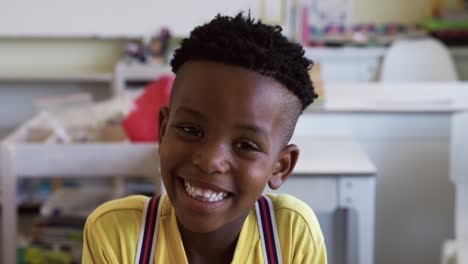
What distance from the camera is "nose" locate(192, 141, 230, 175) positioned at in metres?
0.83

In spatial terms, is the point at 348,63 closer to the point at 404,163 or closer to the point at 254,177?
the point at 404,163

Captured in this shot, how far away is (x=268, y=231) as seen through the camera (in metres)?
1.01

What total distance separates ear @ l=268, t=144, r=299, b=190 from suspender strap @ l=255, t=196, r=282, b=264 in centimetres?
7

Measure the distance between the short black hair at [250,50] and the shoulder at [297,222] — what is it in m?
0.17

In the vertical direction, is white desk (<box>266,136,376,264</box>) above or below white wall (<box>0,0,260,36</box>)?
below

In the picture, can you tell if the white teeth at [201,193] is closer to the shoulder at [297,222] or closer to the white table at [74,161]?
the shoulder at [297,222]

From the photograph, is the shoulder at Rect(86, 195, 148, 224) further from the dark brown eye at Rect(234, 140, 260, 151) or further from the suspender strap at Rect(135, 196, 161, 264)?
the dark brown eye at Rect(234, 140, 260, 151)

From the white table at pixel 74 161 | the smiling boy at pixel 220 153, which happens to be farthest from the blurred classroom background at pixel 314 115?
the smiling boy at pixel 220 153

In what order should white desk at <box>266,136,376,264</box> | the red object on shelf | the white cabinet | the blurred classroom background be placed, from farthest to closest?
the white cabinet → the red object on shelf → the blurred classroom background → white desk at <box>266,136,376,264</box>

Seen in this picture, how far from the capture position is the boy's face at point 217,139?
2.76 ft

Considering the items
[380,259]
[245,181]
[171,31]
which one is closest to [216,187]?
[245,181]

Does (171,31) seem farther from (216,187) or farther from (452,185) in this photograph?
(216,187)

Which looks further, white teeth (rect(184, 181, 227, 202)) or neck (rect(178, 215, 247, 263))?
neck (rect(178, 215, 247, 263))

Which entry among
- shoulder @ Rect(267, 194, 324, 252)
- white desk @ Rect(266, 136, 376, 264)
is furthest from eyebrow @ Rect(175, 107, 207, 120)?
white desk @ Rect(266, 136, 376, 264)
